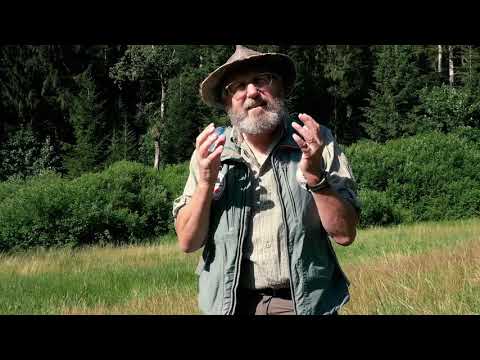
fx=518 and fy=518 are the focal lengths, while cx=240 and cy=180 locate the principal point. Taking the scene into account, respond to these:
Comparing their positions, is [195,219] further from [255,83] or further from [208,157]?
[255,83]

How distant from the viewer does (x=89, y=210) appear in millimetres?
14477

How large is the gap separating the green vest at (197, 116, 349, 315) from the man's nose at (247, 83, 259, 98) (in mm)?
273

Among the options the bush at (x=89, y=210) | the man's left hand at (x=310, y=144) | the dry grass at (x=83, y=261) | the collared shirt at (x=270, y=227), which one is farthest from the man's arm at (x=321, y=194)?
the bush at (x=89, y=210)

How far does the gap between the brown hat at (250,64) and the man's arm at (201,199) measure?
1.61 ft

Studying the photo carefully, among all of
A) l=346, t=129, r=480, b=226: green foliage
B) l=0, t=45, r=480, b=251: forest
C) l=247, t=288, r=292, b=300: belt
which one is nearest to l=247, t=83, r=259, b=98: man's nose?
l=247, t=288, r=292, b=300: belt

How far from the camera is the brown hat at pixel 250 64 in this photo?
2491 mm

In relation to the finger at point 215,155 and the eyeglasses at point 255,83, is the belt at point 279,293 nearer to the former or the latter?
the finger at point 215,155

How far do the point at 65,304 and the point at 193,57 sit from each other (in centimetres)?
3108

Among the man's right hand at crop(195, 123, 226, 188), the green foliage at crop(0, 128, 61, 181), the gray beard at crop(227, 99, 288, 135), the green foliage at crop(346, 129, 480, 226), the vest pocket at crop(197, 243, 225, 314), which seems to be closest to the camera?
the man's right hand at crop(195, 123, 226, 188)

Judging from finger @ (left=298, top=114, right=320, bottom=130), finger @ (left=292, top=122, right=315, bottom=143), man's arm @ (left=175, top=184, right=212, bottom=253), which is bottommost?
man's arm @ (left=175, top=184, right=212, bottom=253)

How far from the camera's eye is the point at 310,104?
126 ft

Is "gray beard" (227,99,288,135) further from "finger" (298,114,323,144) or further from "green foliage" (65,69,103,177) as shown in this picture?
"green foliage" (65,69,103,177)

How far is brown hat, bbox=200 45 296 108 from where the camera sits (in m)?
2.49

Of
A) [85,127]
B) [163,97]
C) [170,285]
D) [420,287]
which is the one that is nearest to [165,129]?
[163,97]
